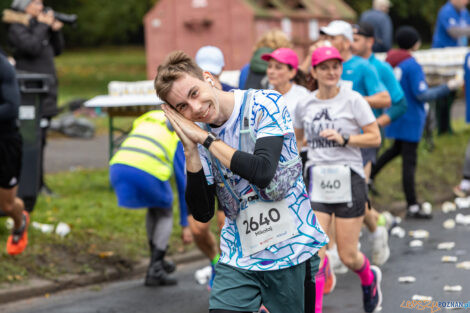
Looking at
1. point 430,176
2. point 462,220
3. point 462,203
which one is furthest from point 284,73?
point 430,176

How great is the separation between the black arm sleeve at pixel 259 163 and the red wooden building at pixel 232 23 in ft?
54.8

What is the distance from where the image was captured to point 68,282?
7.36 metres

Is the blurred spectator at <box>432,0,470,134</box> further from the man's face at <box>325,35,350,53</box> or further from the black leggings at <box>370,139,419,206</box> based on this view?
the man's face at <box>325,35,350,53</box>

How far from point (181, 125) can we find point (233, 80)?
302 inches

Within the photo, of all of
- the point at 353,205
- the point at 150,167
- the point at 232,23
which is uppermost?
the point at 150,167

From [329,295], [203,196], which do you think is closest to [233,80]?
[329,295]

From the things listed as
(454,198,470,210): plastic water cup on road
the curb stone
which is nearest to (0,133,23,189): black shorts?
the curb stone

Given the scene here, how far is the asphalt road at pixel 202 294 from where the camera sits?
6.52 m

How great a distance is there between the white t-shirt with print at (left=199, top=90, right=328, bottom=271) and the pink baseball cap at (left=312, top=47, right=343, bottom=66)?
2084 millimetres

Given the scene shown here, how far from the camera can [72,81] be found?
31.0 metres

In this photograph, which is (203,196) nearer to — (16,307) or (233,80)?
(16,307)

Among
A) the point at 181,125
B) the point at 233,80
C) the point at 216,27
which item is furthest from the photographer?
the point at 216,27

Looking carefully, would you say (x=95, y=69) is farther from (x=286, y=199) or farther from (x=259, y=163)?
(x=259, y=163)

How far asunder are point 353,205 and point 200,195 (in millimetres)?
2314
